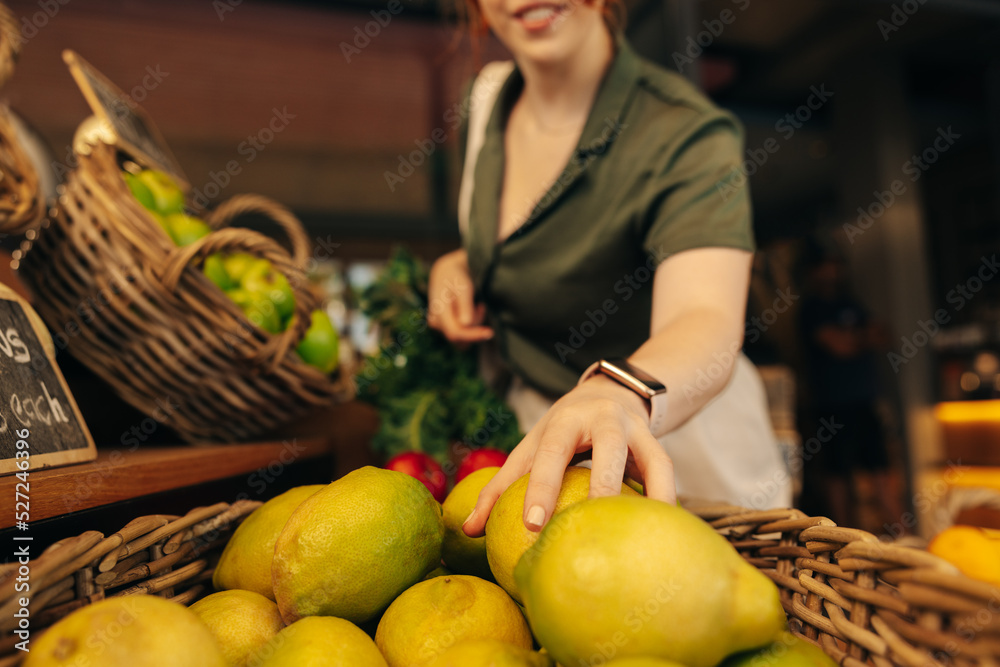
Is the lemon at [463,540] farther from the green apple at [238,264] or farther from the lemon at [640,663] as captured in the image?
the green apple at [238,264]

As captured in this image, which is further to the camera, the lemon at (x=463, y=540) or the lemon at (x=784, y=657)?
the lemon at (x=463, y=540)

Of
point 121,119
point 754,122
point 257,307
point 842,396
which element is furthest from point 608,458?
point 754,122

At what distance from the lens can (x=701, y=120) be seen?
117 cm

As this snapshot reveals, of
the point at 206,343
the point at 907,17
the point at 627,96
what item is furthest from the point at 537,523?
the point at 907,17

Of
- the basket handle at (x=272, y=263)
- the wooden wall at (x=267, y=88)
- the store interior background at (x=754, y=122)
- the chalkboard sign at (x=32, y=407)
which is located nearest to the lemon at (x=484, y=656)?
the chalkboard sign at (x=32, y=407)

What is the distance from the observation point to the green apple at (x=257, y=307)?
1.15m

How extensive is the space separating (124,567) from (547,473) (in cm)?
41

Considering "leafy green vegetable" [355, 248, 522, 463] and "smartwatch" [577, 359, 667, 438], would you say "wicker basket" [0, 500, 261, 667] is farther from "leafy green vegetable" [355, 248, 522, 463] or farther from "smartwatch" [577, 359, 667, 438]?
"leafy green vegetable" [355, 248, 522, 463]

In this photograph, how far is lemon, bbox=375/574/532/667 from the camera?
550mm

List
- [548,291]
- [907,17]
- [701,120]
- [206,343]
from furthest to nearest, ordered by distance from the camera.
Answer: [907,17] → [548,291] → [701,120] → [206,343]

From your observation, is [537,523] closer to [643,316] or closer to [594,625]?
[594,625]

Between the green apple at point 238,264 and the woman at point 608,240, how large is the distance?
0.39 meters

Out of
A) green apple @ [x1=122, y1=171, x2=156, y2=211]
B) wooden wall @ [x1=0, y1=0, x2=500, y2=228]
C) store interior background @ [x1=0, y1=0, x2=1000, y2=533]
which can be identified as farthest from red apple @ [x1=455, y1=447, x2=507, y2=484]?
wooden wall @ [x1=0, y1=0, x2=500, y2=228]

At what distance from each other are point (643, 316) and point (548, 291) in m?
0.19
